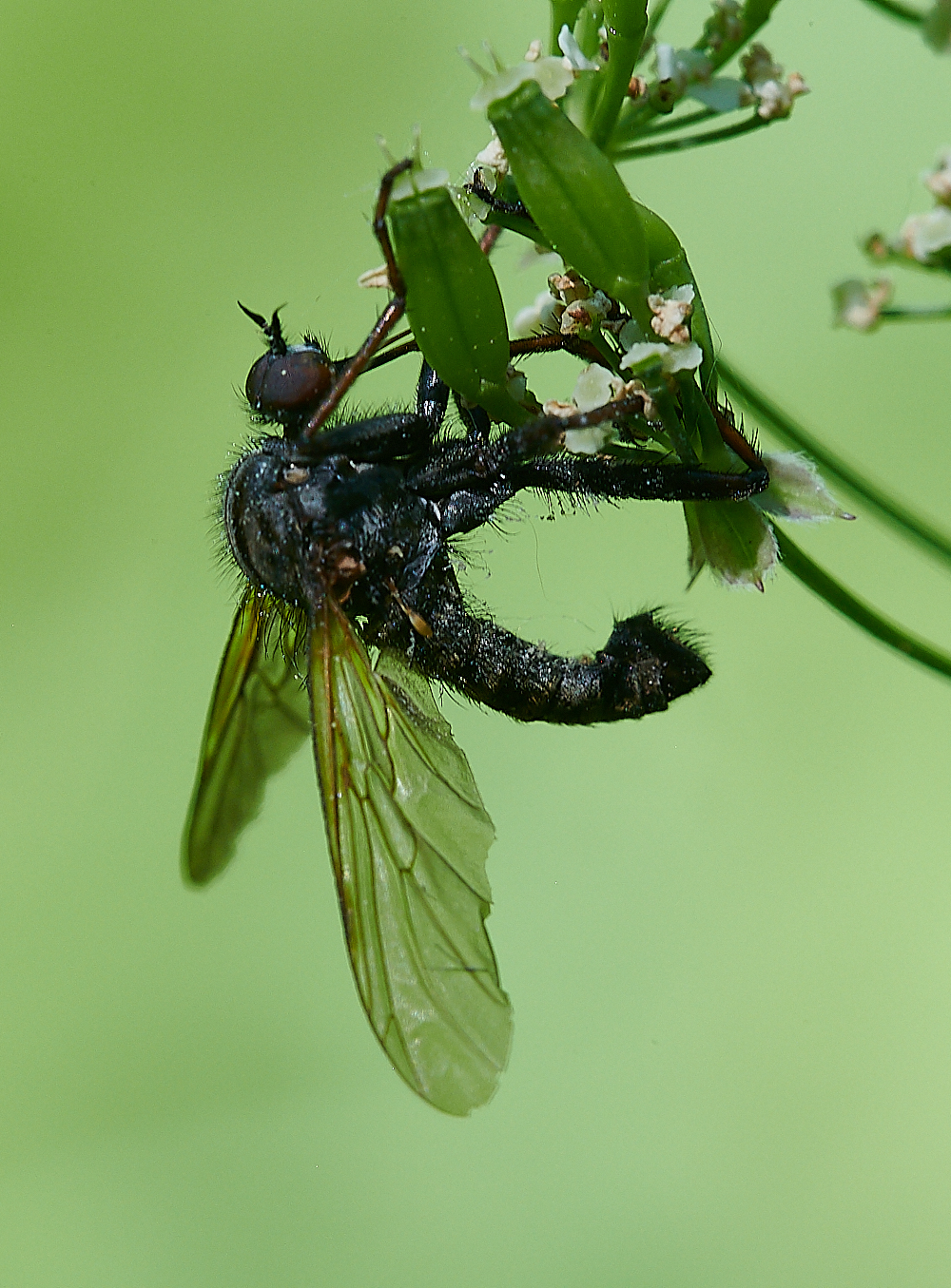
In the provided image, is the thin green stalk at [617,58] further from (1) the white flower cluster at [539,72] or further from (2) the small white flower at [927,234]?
(2) the small white flower at [927,234]

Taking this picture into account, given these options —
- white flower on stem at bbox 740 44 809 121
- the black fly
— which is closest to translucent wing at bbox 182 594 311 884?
the black fly

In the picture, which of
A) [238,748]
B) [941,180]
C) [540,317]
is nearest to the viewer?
[941,180]

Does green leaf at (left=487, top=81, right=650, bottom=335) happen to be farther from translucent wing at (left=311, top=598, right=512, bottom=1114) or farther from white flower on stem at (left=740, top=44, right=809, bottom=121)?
translucent wing at (left=311, top=598, right=512, bottom=1114)

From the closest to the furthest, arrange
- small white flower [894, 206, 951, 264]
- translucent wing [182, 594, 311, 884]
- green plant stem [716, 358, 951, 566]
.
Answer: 1. small white flower [894, 206, 951, 264]
2. green plant stem [716, 358, 951, 566]
3. translucent wing [182, 594, 311, 884]

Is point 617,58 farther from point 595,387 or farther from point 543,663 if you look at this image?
point 543,663

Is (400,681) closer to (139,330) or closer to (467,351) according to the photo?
(467,351)

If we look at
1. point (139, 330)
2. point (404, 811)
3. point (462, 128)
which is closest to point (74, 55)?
point (139, 330)

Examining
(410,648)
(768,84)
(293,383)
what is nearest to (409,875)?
(410,648)
